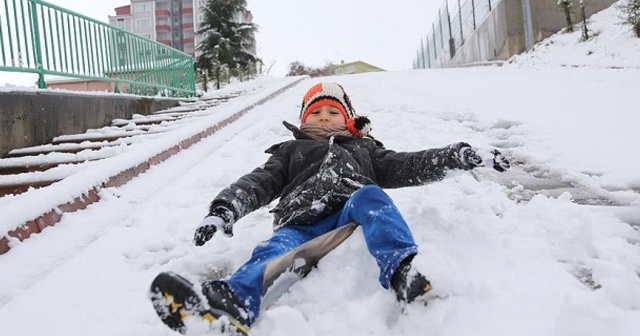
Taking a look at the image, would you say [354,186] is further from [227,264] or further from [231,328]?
[231,328]

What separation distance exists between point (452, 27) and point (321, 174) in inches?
917

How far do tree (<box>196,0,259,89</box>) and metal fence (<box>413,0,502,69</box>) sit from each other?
31.1 ft

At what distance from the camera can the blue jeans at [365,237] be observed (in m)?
1.46

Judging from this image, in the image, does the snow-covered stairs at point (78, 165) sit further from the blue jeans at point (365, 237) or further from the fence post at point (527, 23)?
the fence post at point (527, 23)

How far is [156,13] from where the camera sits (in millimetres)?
55156

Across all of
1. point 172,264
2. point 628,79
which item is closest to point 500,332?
point 172,264

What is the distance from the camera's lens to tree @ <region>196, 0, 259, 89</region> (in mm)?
21000

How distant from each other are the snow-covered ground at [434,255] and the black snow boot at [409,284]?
4 centimetres

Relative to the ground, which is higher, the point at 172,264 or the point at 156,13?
the point at 156,13

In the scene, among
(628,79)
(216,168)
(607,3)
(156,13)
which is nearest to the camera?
(216,168)

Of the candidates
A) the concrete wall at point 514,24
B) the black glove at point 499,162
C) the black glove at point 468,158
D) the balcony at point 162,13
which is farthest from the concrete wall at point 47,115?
the balcony at point 162,13

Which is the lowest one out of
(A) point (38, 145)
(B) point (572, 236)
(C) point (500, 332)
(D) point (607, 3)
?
(C) point (500, 332)

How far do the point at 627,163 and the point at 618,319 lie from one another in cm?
208

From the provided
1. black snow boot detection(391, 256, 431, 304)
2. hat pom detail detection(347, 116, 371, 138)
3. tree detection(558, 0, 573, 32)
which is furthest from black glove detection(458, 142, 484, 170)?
tree detection(558, 0, 573, 32)
